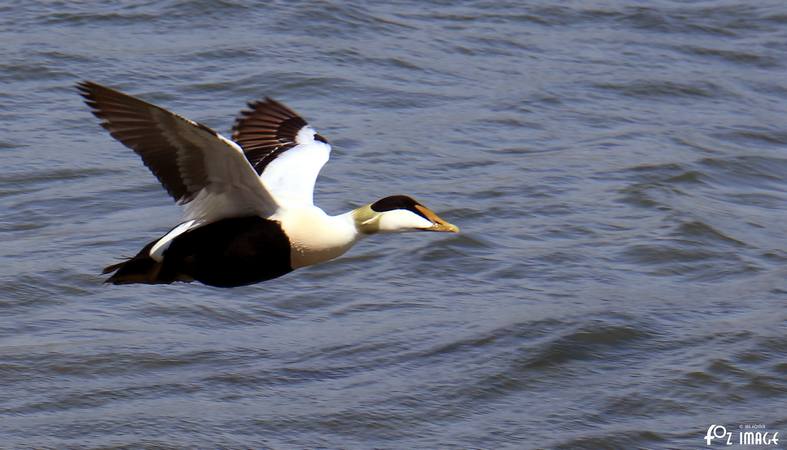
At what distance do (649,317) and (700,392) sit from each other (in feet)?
2.53

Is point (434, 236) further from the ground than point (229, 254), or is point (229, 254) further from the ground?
point (229, 254)

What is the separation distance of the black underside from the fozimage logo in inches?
93.7

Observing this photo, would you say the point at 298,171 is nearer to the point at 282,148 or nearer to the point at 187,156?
the point at 282,148

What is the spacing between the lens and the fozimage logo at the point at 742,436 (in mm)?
7523

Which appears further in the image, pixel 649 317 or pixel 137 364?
pixel 649 317

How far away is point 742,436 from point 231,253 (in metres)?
2.72

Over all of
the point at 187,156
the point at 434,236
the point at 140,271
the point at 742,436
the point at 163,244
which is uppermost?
the point at 187,156

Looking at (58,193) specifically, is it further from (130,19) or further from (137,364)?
(130,19)

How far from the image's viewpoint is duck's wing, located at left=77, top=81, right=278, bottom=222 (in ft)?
19.1

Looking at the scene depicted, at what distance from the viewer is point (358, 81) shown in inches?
462

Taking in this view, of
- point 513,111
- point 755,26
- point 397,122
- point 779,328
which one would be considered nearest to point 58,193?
point 397,122

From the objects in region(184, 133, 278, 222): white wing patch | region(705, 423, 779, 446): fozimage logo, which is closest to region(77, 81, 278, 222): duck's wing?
region(184, 133, 278, 222): white wing patch

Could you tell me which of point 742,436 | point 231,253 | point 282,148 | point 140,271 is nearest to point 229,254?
point 231,253

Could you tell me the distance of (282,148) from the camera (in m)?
7.26
